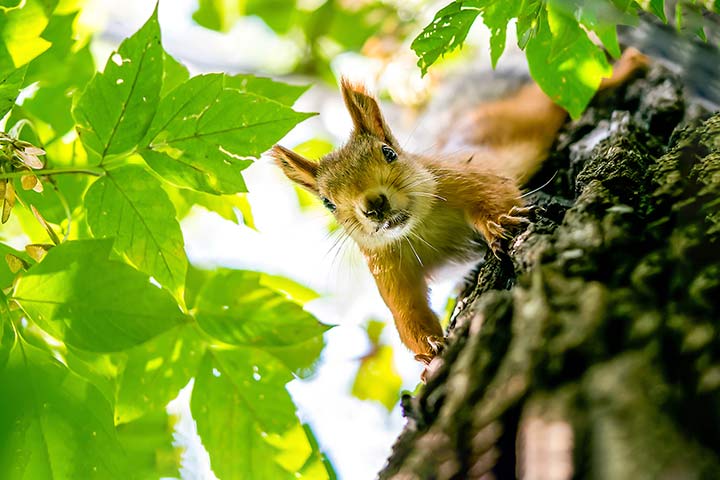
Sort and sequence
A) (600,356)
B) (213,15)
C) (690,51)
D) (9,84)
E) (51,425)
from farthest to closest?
(213,15) → (690,51) → (9,84) → (51,425) → (600,356)

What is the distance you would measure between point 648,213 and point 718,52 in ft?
5.05

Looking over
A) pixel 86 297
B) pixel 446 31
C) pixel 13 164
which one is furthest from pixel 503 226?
pixel 13 164

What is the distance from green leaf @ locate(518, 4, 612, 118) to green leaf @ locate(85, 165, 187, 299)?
1055mm

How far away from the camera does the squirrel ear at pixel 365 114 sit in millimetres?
3391

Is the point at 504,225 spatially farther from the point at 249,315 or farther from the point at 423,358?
the point at 249,315

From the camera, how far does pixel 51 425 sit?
1.49 meters

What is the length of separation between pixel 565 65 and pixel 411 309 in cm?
143

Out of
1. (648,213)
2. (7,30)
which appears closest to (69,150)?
(7,30)

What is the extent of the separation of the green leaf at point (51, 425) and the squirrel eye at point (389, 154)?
1983 millimetres

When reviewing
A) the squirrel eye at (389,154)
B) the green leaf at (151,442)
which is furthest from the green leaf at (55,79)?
the squirrel eye at (389,154)

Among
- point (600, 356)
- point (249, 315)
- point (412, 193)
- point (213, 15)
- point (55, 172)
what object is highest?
point (213, 15)

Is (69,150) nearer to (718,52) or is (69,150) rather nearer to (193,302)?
(193,302)

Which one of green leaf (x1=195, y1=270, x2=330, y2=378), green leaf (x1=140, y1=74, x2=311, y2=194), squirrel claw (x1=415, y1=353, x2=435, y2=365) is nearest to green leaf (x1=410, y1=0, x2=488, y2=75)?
green leaf (x1=140, y1=74, x2=311, y2=194)

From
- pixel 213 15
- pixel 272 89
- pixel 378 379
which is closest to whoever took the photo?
pixel 272 89
